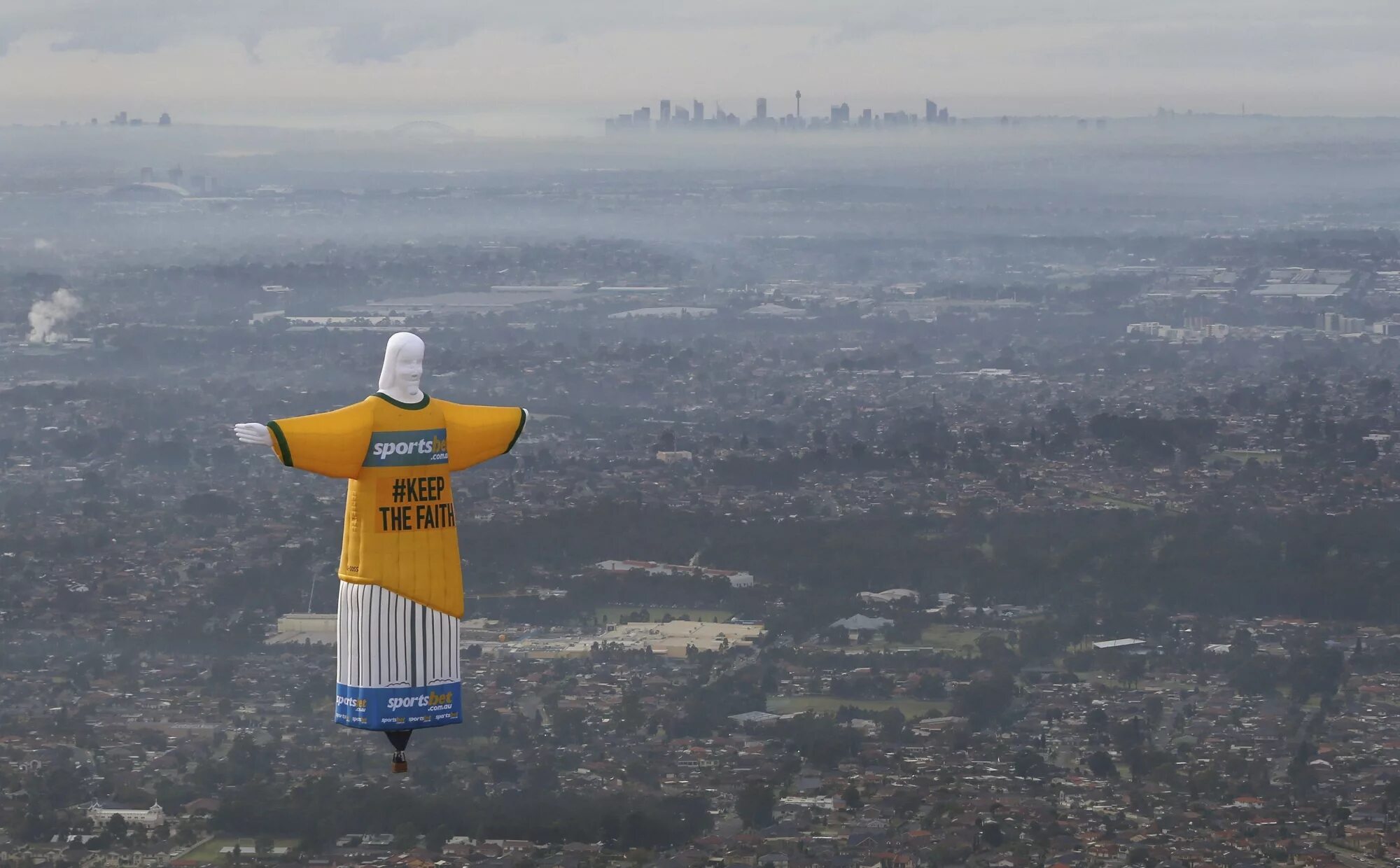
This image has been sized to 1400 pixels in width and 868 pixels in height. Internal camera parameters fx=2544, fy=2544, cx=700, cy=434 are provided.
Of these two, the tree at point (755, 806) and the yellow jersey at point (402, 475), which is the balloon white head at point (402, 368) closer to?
the yellow jersey at point (402, 475)

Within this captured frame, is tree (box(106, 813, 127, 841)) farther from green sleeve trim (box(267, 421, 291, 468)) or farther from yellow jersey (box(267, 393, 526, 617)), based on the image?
green sleeve trim (box(267, 421, 291, 468))

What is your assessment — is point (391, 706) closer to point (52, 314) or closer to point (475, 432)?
point (475, 432)

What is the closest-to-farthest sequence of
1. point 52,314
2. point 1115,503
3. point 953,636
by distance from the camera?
point 953,636
point 1115,503
point 52,314

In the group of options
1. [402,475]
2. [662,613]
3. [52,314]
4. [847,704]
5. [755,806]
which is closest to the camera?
[402,475]

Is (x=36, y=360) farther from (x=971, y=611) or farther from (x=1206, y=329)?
(x=1206, y=329)

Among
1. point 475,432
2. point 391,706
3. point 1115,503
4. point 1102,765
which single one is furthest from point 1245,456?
point 391,706

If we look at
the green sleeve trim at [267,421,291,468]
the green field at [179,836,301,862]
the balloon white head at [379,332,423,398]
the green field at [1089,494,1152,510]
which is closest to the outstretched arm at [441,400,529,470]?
the balloon white head at [379,332,423,398]
